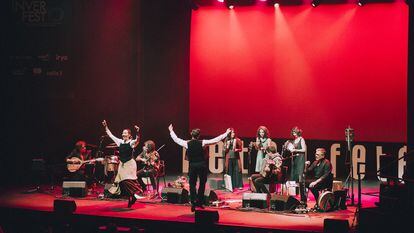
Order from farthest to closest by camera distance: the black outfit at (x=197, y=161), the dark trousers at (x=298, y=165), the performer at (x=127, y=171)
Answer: the dark trousers at (x=298, y=165) → the performer at (x=127, y=171) → the black outfit at (x=197, y=161)

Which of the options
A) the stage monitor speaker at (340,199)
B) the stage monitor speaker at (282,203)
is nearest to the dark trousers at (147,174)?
the stage monitor speaker at (282,203)

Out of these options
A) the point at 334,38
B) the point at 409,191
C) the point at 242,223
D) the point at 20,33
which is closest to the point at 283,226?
the point at 242,223

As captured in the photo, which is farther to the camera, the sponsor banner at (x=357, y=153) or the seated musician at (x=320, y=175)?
the sponsor banner at (x=357, y=153)

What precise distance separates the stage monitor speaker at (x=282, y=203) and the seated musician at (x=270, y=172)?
740 millimetres

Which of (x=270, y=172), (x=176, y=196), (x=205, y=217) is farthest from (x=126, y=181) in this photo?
(x=205, y=217)

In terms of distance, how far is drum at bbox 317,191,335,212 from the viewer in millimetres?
11062

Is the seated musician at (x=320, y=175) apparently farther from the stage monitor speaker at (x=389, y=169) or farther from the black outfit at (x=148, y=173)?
the black outfit at (x=148, y=173)

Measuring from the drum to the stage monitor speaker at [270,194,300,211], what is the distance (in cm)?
43

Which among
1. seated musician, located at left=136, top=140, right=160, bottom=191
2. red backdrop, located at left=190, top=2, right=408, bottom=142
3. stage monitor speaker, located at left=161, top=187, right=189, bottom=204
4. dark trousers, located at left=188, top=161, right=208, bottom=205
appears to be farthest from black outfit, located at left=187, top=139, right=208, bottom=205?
red backdrop, located at left=190, top=2, right=408, bottom=142

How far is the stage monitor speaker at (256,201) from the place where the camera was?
37.0 ft

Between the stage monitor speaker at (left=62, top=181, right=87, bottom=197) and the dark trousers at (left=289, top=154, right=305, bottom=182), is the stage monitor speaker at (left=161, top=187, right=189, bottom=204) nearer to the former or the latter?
the stage monitor speaker at (left=62, top=181, right=87, bottom=197)

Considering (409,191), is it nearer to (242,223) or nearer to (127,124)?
(242,223)

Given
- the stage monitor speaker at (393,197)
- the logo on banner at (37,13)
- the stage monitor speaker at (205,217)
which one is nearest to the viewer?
the stage monitor speaker at (205,217)

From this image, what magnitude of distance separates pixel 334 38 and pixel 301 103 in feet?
6.35
